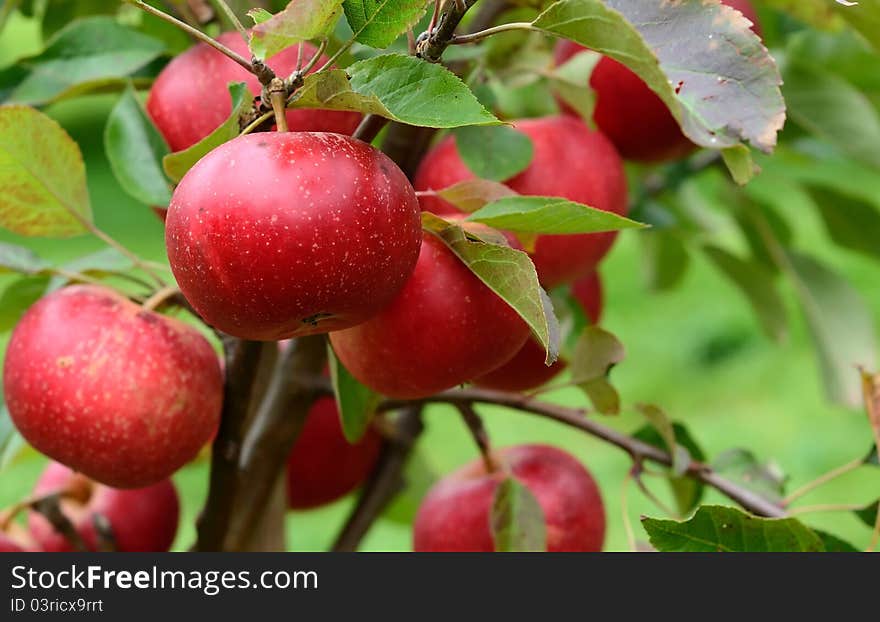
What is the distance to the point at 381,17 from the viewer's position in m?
0.47

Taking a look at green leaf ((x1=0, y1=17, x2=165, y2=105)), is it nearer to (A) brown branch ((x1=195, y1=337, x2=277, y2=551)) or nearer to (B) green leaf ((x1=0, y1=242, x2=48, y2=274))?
(B) green leaf ((x1=0, y1=242, x2=48, y2=274))

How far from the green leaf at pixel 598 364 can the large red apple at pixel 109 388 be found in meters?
0.22

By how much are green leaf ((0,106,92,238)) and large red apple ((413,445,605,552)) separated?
0.98 feet

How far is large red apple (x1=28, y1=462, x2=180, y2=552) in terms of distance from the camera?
2.83 feet

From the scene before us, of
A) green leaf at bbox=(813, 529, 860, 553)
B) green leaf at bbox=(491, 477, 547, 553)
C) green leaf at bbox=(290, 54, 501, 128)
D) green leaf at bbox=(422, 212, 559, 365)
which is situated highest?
green leaf at bbox=(290, 54, 501, 128)

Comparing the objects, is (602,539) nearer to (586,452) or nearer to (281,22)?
(281,22)

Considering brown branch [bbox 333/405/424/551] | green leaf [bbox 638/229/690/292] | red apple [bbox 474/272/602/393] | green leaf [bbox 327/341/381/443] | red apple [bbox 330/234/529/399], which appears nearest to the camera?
red apple [bbox 330/234/529/399]

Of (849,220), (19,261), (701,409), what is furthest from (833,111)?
(701,409)

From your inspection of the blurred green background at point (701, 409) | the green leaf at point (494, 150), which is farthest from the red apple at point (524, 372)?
the blurred green background at point (701, 409)

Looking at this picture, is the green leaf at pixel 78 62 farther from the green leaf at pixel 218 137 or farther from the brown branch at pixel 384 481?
the brown branch at pixel 384 481

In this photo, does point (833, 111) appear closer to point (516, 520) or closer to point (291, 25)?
point (516, 520)

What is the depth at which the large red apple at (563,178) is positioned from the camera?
0.70m

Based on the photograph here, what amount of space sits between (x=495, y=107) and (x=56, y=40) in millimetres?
290

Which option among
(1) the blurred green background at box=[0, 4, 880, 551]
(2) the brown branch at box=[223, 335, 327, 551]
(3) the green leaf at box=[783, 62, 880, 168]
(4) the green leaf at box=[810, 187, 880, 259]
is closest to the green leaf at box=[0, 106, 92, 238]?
(2) the brown branch at box=[223, 335, 327, 551]
